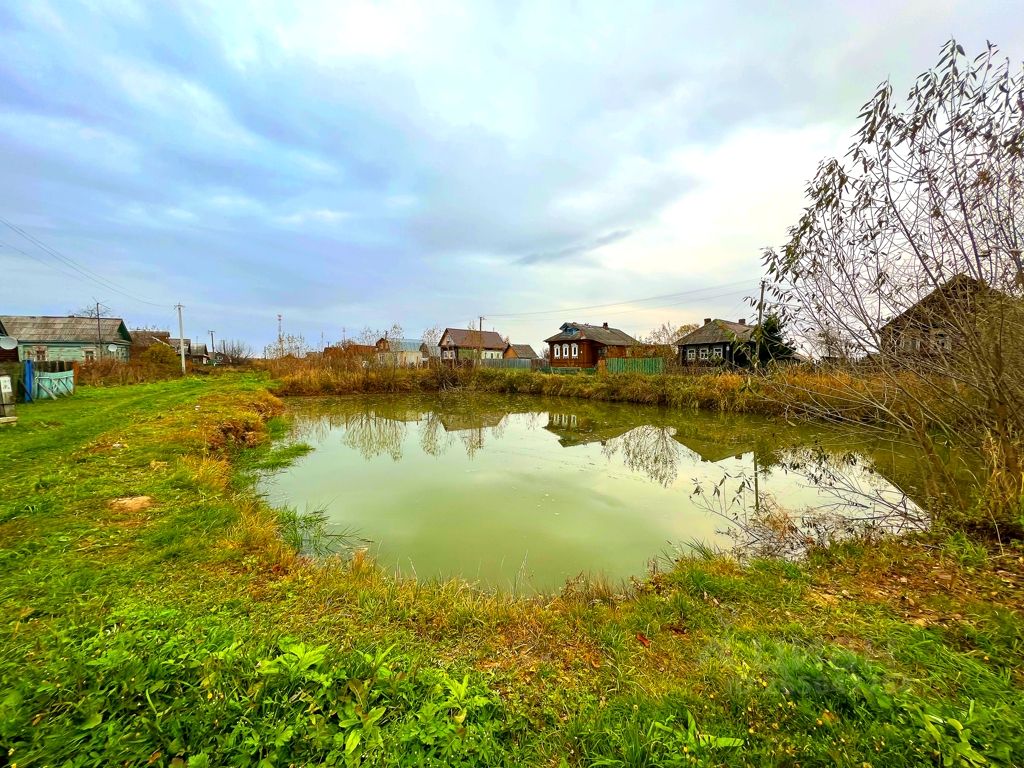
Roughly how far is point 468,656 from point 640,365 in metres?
21.8

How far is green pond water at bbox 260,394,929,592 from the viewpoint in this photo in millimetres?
4801

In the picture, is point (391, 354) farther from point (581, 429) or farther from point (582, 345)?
point (582, 345)

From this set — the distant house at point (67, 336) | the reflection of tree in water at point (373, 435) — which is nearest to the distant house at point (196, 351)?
the distant house at point (67, 336)

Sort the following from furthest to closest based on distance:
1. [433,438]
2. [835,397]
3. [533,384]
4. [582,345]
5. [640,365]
A: 1. [582,345]
2. [533,384]
3. [640,365]
4. [433,438]
5. [835,397]

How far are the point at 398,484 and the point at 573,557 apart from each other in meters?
3.83

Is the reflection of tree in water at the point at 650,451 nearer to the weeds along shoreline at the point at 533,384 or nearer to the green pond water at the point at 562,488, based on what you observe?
the green pond water at the point at 562,488

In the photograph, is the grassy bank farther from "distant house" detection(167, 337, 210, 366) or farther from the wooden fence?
"distant house" detection(167, 337, 210, 366)

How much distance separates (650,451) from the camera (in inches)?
403

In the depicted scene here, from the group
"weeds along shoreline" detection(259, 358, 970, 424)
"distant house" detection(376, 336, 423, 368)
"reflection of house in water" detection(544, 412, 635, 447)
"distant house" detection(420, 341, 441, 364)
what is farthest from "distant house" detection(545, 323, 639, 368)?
"reflection of house in water" detection(544, 412, 635, 447)

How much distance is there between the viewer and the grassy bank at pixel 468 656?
168 cm

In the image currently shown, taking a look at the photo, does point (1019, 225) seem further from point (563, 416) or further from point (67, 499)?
point (563, 416)

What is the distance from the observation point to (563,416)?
16.6m

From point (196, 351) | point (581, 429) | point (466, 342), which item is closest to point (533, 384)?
point (581, 429)

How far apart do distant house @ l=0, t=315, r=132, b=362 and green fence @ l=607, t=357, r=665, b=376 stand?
36.9 meters
